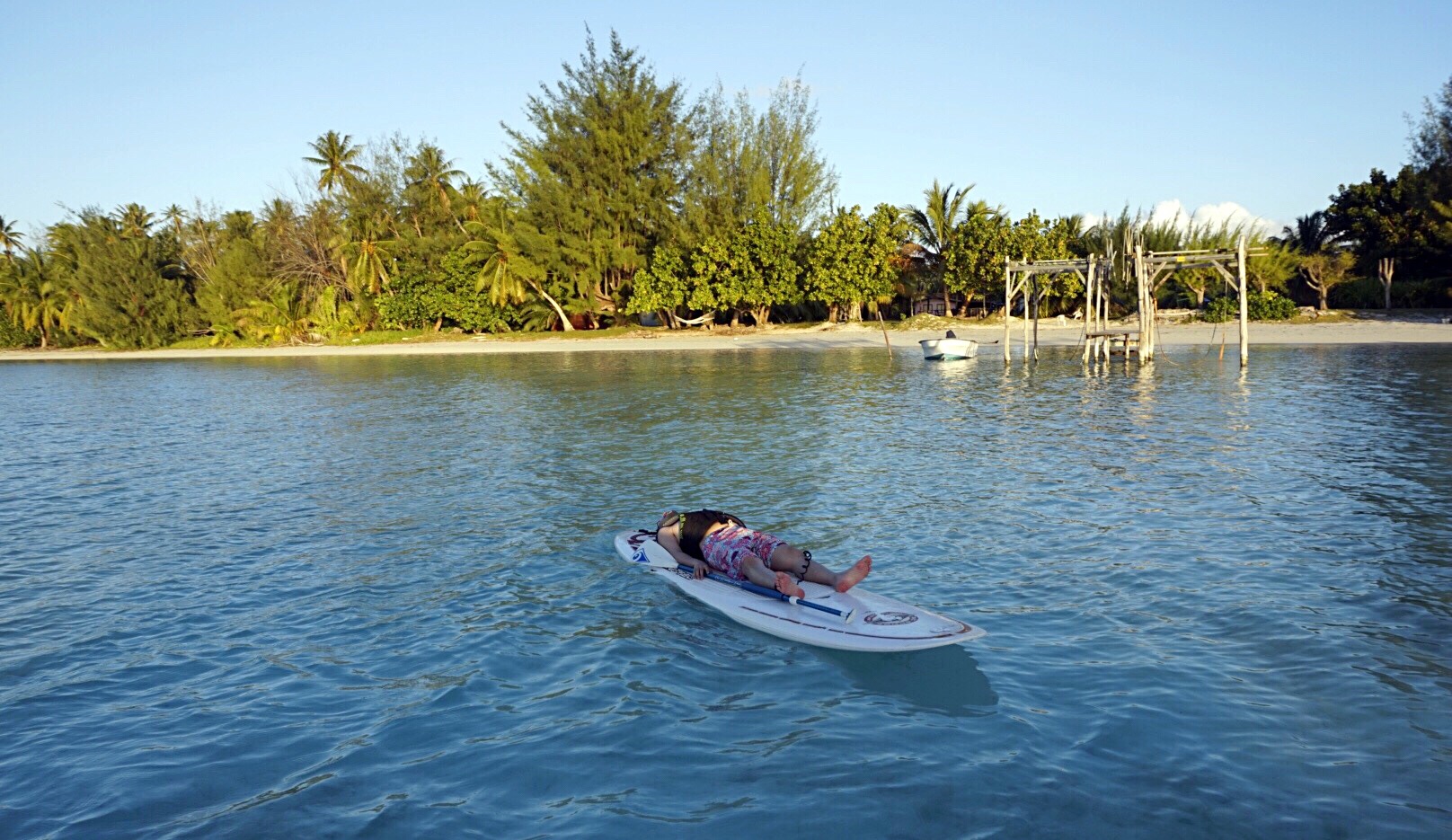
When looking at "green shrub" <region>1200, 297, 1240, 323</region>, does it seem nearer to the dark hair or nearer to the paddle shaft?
the dark hair

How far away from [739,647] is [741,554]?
103 centimetres

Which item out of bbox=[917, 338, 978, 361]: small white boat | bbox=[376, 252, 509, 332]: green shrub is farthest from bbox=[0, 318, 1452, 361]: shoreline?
bbox=[917, 338, 978, 361]: small white boat

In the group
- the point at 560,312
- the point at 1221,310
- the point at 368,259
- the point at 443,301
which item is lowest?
the point at 1221,310

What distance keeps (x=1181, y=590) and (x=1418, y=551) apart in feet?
10.9

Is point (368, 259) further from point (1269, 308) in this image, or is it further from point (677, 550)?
point (677, 550)

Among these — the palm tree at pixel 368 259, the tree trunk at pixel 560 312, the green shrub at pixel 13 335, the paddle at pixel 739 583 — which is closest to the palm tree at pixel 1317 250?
the tree trunk at pixel 560 312

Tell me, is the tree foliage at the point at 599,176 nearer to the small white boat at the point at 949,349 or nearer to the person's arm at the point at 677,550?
the small white boat at the point at 949,349

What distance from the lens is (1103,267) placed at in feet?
116

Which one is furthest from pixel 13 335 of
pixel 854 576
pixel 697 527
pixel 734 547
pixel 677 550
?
pixel 854 576

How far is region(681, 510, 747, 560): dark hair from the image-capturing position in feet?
33.2

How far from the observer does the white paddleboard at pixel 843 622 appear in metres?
7.92

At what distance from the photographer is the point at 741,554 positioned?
955 centimetres

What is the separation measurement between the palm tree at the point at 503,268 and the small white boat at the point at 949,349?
2634 centimetres

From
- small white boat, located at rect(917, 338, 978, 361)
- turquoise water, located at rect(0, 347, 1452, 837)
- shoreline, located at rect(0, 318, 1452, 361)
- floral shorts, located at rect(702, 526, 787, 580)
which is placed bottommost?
turquoise water, located at rect(0, 347, 1452, 837)
